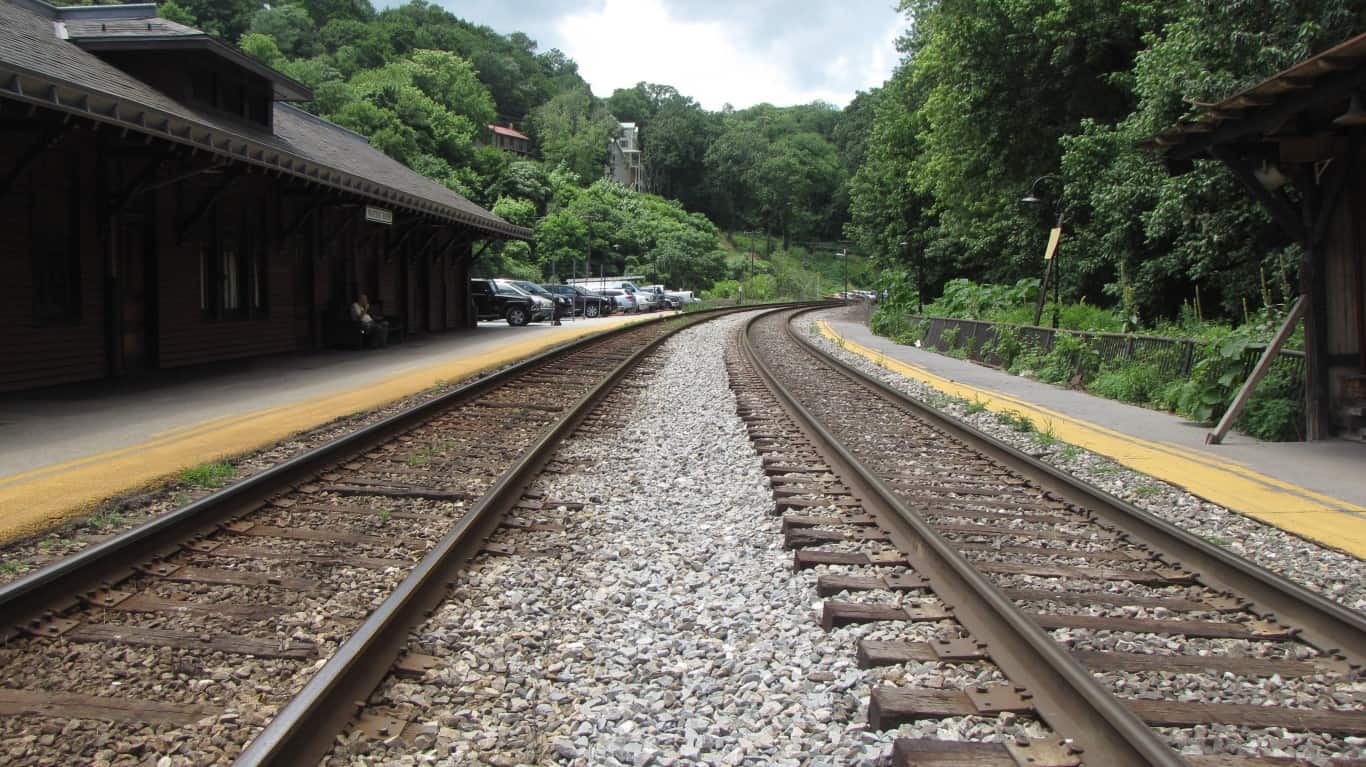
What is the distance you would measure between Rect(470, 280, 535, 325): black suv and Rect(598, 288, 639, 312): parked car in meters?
13.0

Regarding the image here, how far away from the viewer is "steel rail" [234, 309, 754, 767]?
110 inches

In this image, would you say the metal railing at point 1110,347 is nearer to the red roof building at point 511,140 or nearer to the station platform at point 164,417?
the station platform at point 164,417

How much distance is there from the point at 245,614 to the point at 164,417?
22.2 feet

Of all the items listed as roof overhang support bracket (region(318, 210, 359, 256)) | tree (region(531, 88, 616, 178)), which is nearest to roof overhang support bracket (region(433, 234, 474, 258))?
roof overhang support bracket (region(318, 210, 359, 256))

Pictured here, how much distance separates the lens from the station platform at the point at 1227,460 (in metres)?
6.43

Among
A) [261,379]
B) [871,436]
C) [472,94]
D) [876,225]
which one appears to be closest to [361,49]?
[472,94]

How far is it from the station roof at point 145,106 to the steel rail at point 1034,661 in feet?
29.0

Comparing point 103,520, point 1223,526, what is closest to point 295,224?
point 103,520

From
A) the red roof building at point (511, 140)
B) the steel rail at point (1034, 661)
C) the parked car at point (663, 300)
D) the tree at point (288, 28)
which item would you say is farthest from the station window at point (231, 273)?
the red roof building at point (511, 140)

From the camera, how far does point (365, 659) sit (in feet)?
11.3

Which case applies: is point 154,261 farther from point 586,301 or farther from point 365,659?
point 586,301

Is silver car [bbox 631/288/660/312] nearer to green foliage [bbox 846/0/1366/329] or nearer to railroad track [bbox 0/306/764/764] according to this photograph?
green foliage [bbox 846/0/1366/329]

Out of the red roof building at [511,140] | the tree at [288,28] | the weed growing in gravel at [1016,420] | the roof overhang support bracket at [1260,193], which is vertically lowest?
the weed growing in gravel at [1016,420]

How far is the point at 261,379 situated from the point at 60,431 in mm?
4968
